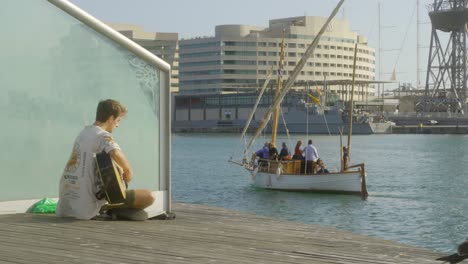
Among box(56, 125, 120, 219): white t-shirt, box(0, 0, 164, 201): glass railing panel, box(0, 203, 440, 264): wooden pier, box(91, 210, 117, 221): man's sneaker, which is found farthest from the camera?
box(0, 0, 164, 201): glass railing panel

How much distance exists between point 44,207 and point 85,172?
3.87ft

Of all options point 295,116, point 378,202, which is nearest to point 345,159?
point 378,202

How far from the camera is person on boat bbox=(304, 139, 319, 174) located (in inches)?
1543

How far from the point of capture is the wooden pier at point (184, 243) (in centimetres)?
686

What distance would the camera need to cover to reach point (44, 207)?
9.58 m

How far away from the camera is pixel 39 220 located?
8844mm

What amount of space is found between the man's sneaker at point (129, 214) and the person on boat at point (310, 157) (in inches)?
1171

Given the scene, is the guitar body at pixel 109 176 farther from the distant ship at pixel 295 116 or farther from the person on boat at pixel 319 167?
the distant ship at pixel 295 116

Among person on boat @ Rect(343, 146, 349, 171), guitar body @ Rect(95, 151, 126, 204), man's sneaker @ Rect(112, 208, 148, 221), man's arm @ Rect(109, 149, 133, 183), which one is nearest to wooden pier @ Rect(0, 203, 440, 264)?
man's sneaker @ Rect(112, 208, 148, 221)

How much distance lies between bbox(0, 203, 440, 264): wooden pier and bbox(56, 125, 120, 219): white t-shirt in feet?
0.71

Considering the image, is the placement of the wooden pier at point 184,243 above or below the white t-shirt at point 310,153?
above

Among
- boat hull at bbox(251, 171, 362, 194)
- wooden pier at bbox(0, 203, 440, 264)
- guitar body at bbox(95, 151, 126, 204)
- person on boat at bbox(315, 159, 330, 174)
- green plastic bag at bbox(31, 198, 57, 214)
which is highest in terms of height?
guitar body at bbox(95, 151, 126, 204)

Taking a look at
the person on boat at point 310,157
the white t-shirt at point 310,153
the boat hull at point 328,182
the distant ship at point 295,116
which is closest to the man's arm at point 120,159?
the person on boat at point 310,157

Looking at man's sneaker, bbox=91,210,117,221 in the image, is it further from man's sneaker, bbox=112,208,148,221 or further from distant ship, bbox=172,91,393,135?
distant ship, bbox=172,91,393,135
